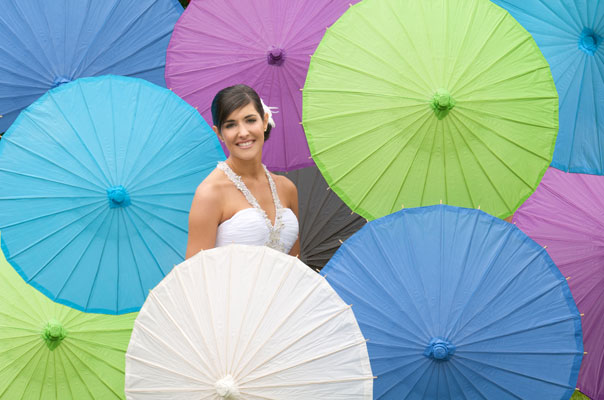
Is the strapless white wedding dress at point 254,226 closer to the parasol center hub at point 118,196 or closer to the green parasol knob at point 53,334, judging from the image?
the parasol center hub at point 118,196

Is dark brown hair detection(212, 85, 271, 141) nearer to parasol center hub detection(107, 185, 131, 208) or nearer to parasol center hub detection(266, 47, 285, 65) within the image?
parasol center hub detection(107, 185, 131, 208)

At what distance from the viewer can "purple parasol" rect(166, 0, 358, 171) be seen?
4625 mm

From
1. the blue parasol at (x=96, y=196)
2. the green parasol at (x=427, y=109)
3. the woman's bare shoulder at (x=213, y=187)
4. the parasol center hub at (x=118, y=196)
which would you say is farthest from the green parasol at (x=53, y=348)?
the green parasol at (x=427, y=109)

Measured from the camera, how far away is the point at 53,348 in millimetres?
3982

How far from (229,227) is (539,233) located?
6.62 ft

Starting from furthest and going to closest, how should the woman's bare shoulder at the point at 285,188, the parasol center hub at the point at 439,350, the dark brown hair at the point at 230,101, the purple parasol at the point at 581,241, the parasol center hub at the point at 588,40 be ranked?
the parasol center hub at the point at 588,40
the purple parasol at the point at 581,241
the woman's bare shoulder at the point at 285,188
the dark brown hair at the point at 230,101
the parasol center hub at the point at 439,350

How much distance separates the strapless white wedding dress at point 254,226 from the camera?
12.6ft

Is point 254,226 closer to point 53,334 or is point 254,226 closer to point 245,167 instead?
point 245,167

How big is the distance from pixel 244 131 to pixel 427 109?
3.34 ft

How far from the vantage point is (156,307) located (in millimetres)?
2982

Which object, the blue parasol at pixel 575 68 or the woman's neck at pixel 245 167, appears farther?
the blue parasol at pixel 575 68

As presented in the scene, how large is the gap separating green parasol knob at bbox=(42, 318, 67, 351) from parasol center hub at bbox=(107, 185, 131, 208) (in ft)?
2.70

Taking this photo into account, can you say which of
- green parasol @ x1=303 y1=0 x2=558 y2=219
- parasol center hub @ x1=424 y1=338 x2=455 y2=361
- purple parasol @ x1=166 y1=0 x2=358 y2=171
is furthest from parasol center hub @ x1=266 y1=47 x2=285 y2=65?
parasol center hub @ x1=424 y1=338 x2=455 y2=361

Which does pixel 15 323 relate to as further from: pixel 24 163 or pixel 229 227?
pixel 229 227
